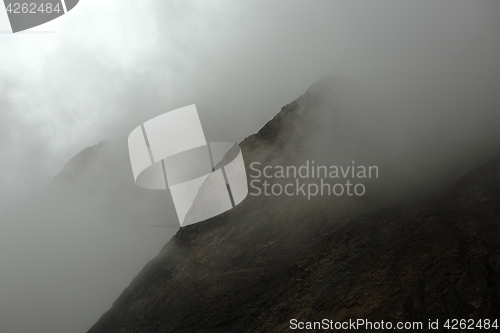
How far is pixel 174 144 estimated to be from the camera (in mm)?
31641

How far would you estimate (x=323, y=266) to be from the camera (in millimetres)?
16438

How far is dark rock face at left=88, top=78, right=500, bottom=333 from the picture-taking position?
44.3ft

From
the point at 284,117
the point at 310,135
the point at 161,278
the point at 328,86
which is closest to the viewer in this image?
the point at 161,278

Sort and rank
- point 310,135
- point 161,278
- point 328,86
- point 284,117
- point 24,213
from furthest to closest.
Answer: point 24,213, point 328,86, point 284,117, point 310,135, point 161,278

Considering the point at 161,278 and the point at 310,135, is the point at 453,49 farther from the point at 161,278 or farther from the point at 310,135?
the point at 161,278

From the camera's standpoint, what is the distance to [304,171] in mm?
23922

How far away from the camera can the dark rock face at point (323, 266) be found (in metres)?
13.5

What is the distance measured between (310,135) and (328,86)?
24.7 feet

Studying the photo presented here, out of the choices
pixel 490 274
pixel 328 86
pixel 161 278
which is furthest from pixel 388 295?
pixel 328 86

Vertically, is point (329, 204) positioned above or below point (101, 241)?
above

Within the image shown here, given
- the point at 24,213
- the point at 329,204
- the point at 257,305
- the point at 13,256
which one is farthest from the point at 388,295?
the point at 24,213

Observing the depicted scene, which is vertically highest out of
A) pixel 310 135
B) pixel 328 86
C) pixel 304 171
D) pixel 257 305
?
pixel 328 86

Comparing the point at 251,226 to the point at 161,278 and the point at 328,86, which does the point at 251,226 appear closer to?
the point at 161,278

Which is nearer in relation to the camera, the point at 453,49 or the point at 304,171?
the point at 304,171
